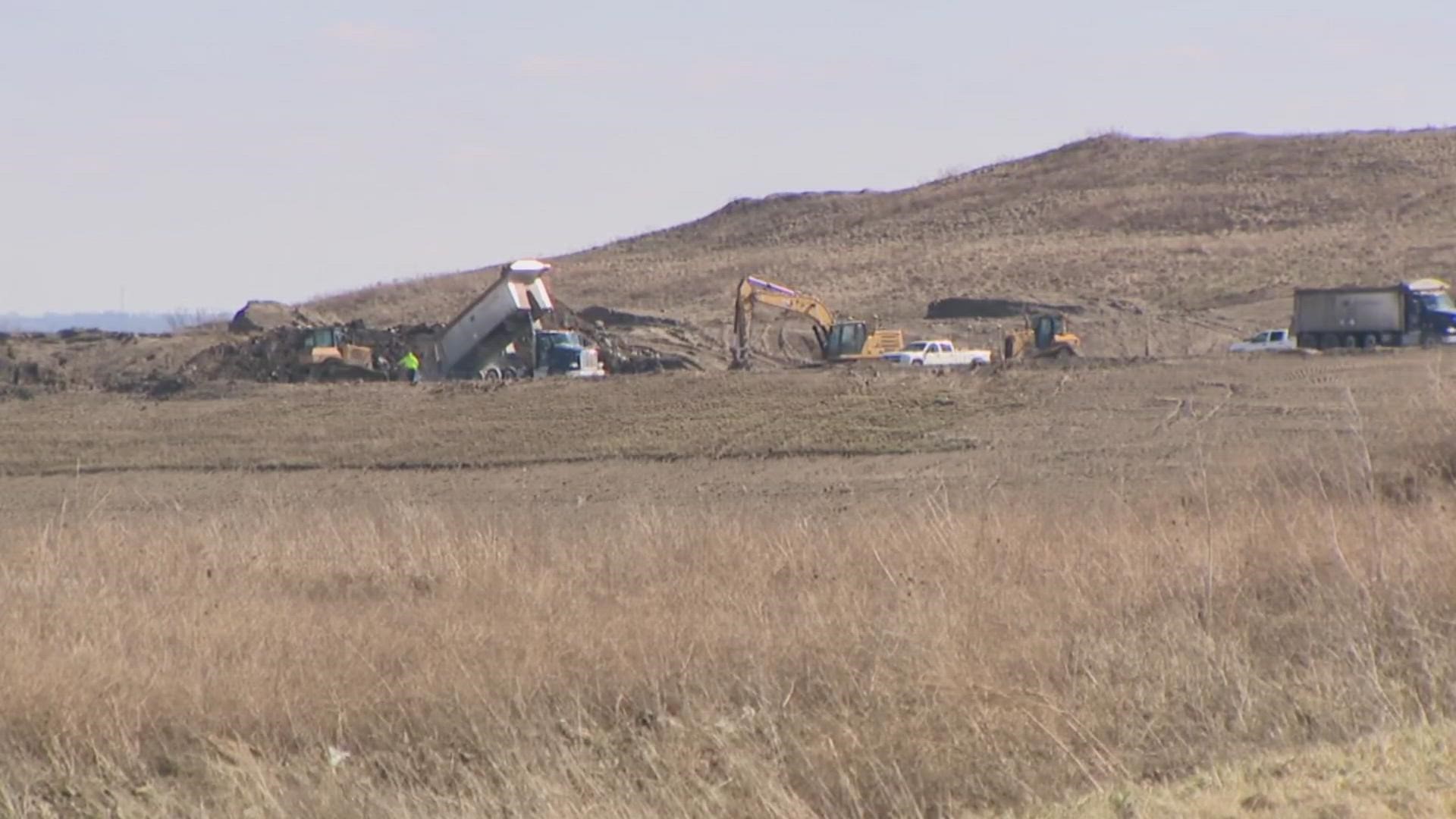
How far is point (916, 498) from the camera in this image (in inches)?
821

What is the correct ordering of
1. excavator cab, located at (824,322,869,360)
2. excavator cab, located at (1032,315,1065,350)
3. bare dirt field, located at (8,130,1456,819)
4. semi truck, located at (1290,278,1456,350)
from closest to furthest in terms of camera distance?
bare dirt field, located at (8,130,1456,819)
semi truck, located at (1290,278,1456,350)
excavator cab, located at (824,322,869,360)
excavator cab, located at (1032,315,1065,350)

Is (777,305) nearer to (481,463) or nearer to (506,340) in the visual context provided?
(506,340)

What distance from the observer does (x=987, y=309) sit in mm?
63125

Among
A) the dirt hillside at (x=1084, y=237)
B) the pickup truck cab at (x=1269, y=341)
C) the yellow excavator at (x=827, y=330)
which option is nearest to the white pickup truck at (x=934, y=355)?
the yellow excavator at (x=827, y=330)

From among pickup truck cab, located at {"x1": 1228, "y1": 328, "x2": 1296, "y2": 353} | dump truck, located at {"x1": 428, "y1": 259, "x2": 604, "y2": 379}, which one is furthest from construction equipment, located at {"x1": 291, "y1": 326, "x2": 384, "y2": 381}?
pickup truck cab, located at {"x1": 1228, "y1": 328, "x2": 1296, "y2": 353}

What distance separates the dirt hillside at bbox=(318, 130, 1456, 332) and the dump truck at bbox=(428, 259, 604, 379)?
2556 centimetres

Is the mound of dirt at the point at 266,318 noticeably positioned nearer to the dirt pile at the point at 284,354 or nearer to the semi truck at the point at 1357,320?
the dirt pile at the point at 284,354

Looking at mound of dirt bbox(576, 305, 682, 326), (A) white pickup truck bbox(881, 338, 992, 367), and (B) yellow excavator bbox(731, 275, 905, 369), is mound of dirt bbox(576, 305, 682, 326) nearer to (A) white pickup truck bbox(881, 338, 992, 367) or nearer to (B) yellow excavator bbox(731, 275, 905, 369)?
(B) yellow excavator bbox(731, 275, 905, 369)

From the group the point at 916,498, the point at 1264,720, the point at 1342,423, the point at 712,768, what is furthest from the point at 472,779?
the point at 1342,423

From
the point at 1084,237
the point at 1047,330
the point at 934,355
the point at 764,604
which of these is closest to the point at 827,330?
the point at 934,355

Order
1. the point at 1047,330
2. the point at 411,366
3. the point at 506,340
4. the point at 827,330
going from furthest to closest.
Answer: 1. the point at 1047,330
2. the point at 827,330
3. the point at 506,340
4. the point at 411,366

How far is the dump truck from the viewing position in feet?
139

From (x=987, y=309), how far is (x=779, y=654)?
5235 centimetres

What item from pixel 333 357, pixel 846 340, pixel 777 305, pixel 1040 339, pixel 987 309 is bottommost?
pixel 1040 339
